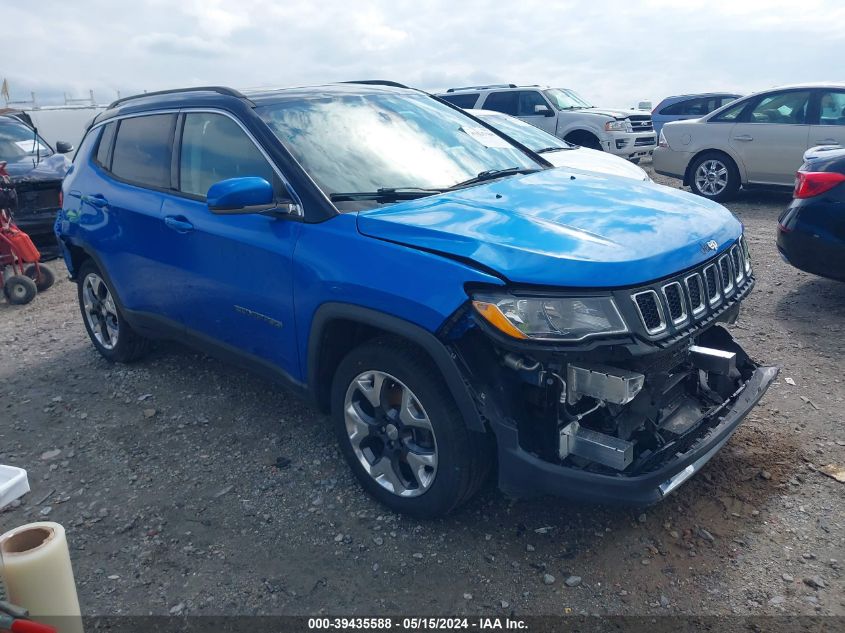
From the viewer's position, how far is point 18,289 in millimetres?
7188

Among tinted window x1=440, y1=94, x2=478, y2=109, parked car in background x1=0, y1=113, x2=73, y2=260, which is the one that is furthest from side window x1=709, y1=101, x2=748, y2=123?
parked car in background x1=0, y1=113, x2=73, y2=260

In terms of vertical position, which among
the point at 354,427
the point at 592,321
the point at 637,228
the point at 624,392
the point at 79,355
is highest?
the point at 637,228

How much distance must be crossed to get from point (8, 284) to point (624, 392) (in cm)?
677

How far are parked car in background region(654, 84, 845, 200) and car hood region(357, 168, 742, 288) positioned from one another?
7.28 m

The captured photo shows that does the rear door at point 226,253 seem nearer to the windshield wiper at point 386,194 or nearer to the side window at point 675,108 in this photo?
the windshield wiper at point 386,194

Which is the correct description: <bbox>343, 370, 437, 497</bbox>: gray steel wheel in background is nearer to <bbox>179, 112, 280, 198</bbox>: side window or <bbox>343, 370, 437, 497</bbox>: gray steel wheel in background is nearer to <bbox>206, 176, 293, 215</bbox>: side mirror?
<bbox>206, 176, 293, 215</bbox>: side mirror

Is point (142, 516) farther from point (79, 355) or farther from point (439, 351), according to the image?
point (79, 355)

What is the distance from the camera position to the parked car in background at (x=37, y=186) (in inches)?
335

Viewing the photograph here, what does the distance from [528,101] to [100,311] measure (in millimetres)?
11490

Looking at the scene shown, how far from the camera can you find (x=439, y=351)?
2729mm

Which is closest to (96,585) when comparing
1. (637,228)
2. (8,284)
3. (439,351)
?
(439,351)

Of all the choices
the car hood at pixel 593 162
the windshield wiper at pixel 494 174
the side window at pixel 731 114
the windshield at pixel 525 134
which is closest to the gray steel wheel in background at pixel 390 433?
the windshield wiper at pixel 494 174

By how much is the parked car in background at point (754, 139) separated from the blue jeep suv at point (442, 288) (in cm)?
702

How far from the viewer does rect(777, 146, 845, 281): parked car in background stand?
532cm
